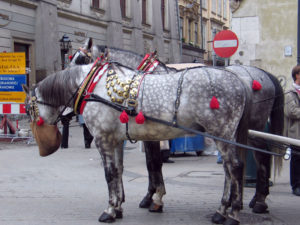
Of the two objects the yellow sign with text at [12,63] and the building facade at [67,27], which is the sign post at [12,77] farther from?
the building facade at [67,27]

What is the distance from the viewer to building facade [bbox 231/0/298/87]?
13.0 meters

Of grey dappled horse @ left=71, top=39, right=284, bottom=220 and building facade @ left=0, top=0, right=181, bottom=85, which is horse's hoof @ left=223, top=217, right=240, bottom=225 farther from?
building facade @ left=0, top=0, right=181, bottom=85

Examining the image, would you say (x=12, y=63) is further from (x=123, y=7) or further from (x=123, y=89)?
(x=123, y=7)

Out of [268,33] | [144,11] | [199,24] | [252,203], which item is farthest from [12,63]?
[199,24]

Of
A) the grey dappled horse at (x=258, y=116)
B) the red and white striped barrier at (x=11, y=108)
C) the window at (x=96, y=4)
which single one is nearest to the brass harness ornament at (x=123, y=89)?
the grey dappled horse at (x=258, y=116)

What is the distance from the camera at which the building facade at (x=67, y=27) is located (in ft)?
70.1

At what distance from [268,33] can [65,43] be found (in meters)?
12.5

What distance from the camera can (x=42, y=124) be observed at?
219 inches

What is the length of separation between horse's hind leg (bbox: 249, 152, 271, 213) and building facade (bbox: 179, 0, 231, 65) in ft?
119

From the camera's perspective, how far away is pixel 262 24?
1307cm

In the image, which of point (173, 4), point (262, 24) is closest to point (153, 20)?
point (173, 4)

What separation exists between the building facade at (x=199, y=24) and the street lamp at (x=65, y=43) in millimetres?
19603

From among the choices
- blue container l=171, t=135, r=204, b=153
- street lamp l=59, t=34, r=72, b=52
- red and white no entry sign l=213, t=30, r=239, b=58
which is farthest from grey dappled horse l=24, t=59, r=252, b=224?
street lamp l=59, t=34, r=72, b=52

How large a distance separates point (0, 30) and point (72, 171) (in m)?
12.9
